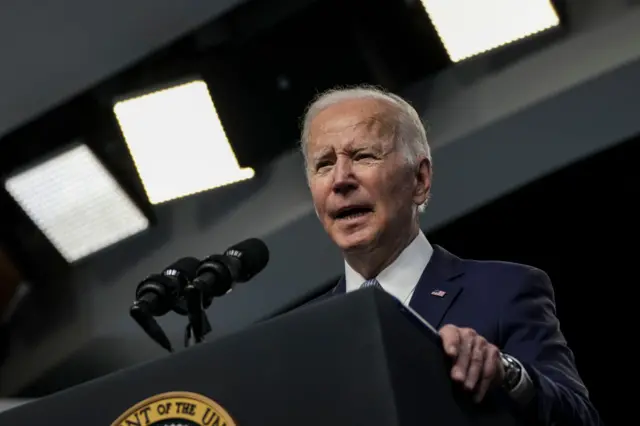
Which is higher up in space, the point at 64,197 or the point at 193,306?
the point at 64,197

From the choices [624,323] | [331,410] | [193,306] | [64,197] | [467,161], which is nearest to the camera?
[331,410]

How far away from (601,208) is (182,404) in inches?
89.5

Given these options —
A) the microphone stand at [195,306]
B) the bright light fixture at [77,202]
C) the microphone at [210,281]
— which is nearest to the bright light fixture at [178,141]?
the bright light fixture at [77,202]

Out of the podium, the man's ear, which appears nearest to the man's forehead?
the man's ear

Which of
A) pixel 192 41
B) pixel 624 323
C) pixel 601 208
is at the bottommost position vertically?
pixel 624 323

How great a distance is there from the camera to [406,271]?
55.6 inches

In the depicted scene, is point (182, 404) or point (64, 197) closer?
point (182, 404)

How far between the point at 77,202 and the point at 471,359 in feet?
8.26

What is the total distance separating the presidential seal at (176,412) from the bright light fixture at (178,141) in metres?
2.20

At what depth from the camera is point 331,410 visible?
0.87 metres

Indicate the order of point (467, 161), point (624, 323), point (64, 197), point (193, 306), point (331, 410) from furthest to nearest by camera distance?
point (64, 197) → point (467, 161) → point (624, 323) → point (193, 306) → point (331, 410)

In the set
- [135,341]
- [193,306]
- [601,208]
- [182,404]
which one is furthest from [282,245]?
[182,404]

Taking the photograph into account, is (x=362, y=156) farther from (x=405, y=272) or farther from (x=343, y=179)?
(x=405, y=272)

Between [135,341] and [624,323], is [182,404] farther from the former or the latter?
Answer: [135,341]
